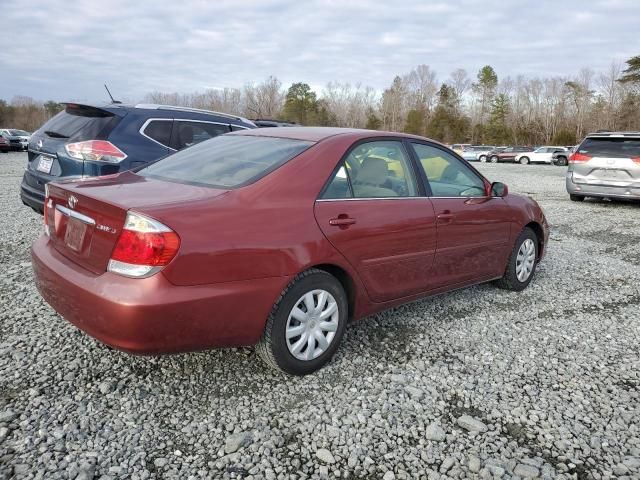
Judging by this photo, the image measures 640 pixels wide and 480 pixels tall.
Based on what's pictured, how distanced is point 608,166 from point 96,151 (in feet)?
34.2

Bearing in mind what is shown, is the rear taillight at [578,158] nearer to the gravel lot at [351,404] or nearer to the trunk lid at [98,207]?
the gravel lot at [351,404]

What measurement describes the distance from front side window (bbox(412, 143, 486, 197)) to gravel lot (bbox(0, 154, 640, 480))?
106 centimetres

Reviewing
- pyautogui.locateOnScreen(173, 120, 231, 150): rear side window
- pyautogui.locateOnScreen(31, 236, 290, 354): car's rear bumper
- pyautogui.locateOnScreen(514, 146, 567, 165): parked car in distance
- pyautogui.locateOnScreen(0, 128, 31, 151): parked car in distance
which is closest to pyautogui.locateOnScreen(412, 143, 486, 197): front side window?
pyautogui.locateOnScreen(31, 236, 290, 354): car's rear bumper

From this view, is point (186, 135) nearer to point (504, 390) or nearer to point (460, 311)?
point (460, 311)

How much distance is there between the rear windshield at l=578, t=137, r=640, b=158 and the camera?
1101cm

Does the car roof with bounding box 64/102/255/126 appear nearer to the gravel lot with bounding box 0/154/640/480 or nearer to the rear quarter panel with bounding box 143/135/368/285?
the gravel lot with bounding box 0/154/640/480

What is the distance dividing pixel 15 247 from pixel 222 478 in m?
4.90

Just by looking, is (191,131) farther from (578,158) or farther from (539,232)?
(578,158)

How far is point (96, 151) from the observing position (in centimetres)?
543

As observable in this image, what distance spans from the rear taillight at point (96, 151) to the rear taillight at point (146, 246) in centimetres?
323

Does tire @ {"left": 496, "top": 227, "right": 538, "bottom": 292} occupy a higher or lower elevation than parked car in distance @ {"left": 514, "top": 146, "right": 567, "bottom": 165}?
lower

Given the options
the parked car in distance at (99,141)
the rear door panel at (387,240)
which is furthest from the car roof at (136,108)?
the rear door panel at (387,240)

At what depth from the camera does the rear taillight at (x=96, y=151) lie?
5.41m

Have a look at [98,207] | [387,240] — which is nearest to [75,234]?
[98,207]
